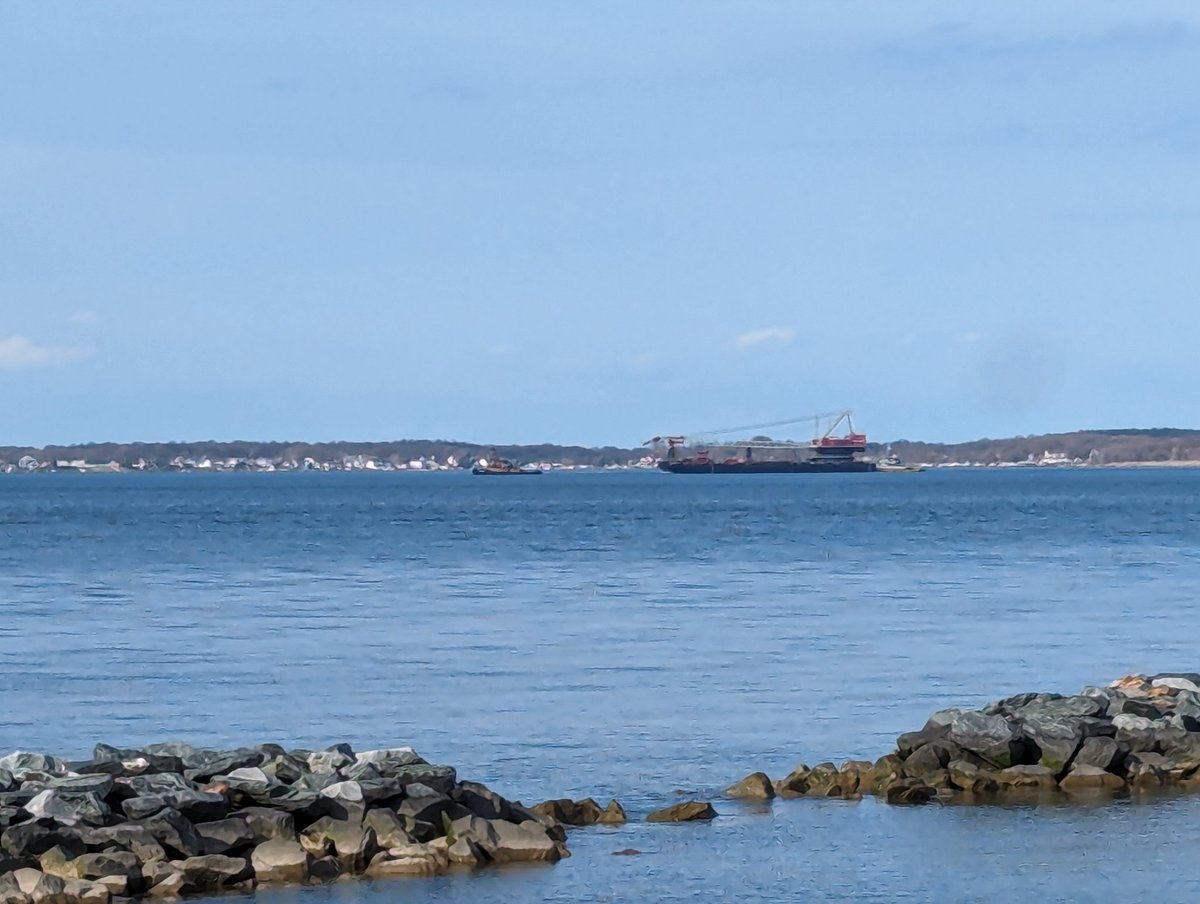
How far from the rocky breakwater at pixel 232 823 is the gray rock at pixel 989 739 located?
16.5 feet

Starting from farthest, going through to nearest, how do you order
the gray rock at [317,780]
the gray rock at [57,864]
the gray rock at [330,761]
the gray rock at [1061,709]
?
the gray rock at [1061,709]
the gray rock at [330,761]
the gray rock at [317,780]
the gray rock at [57,864]

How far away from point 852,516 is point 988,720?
80.5m

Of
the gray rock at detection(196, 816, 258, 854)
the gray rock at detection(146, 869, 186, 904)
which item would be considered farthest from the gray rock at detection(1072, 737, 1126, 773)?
the gray rock at detection(146, 869, 186, 904)

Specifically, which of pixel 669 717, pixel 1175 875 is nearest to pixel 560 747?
pixel 669 717

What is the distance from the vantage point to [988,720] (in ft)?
65.8

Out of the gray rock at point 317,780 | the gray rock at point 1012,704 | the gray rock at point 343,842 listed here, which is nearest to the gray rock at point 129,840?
the gray rock at point 343,842

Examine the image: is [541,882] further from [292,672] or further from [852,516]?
[852,516]

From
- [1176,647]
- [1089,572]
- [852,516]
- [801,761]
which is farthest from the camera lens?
[852,516]

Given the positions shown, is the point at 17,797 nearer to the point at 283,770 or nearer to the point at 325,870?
the point at 283,770

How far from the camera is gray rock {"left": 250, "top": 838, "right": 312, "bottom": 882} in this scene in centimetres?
1559

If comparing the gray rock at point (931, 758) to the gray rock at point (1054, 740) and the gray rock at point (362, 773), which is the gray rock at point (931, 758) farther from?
the gray rock at point (362, 773)

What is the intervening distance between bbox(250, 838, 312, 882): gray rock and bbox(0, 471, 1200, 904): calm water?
37 centimetres

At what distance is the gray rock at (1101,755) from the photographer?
65.2ft

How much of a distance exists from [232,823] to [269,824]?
0.29 m
